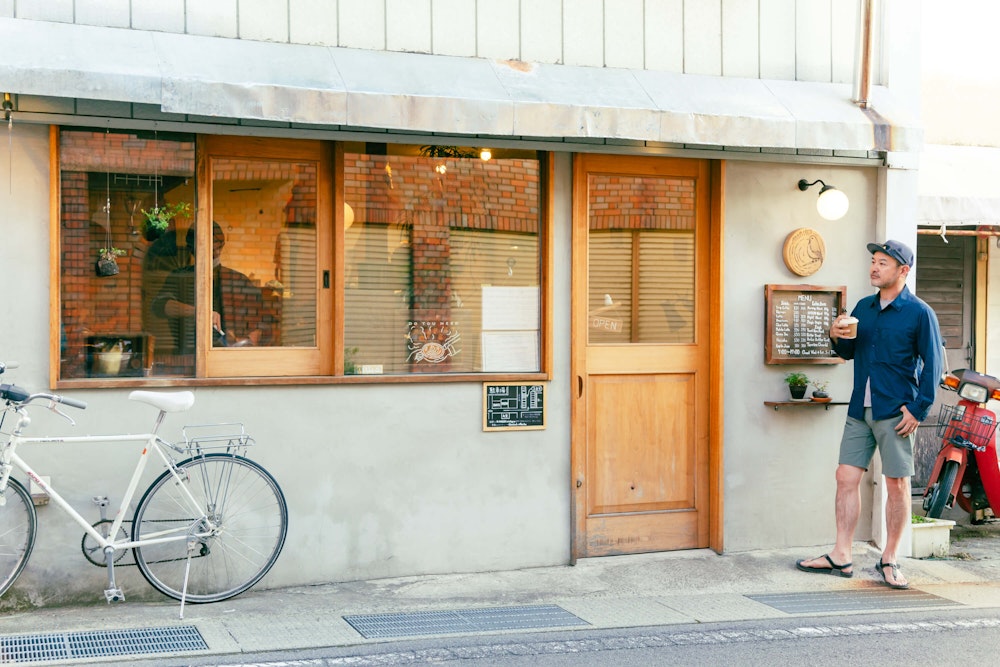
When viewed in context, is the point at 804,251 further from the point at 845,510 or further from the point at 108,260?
the point at 108,260

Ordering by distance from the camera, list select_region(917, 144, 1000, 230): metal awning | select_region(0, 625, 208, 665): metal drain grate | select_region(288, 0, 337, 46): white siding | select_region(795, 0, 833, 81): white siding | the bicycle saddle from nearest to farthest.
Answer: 1. select_region(0, 625, 208, 665): metal drain grate
2. the bicycle saddle
3. select_region(288, 0, 337, 46): white siding
4. select_region(795, 0, 833, 81): white siding
5. select_region(917, 144, 1000, 230): metal awning

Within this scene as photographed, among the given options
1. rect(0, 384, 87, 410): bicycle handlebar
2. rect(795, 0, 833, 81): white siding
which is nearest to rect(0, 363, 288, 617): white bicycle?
rect(0, 384, 87, 410): bicycle handlebar

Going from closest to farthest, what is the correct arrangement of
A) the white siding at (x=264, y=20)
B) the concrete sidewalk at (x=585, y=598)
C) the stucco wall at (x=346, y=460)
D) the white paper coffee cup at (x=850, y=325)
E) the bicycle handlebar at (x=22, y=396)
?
1. the bicycle handlebar at (x=22, y=396)
2. the concrete sidewalk at (x=585, y=598)
3. the stucco wall at (x=346, y=460)
4. the white siding at (x=264, y=20)
5. the white paper coffee cup at (x=850, y=325)

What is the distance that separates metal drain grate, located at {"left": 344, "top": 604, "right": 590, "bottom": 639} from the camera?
5.66 metres

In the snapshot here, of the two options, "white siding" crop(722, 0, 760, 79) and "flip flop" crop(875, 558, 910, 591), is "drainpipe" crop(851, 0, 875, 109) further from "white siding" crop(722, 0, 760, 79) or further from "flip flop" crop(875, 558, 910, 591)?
"flip flop" crop(875, 558, 910, 591)

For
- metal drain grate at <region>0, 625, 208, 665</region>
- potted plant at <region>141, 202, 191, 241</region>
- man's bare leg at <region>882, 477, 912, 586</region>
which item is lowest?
metal drain grate at <region>0, 625, 208, 665</region>

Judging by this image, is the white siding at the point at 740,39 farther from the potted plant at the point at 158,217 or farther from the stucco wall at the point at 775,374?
Result: the potted plant at the point at 158,217

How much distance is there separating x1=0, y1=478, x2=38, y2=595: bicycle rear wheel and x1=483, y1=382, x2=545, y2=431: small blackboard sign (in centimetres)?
279

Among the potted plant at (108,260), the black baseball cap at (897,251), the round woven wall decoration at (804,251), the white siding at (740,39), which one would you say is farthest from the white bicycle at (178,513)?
the white siding at (740,39)

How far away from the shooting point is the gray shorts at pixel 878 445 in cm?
688

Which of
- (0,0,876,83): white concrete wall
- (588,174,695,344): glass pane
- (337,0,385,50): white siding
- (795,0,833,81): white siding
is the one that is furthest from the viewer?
(795,0,833,81): white siding

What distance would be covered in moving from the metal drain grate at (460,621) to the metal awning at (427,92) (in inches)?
109

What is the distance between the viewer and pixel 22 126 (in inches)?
238

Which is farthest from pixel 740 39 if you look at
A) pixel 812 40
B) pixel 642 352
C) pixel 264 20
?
pixel 264 20
